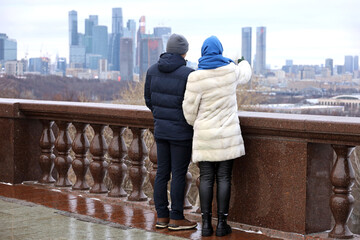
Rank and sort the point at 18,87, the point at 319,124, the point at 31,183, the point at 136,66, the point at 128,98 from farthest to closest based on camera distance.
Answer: the point at 136,66
the point at 18,87
the point at 128,98
the point at 31,183
the point at 319,124

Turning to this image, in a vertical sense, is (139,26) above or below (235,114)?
above

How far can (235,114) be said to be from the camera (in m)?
5.31

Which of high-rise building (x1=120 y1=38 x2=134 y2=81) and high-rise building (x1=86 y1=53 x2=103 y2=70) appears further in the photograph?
high-rise building (x1=86 y1=53 x2=103 y2=70)

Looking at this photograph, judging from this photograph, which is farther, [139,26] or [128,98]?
[139,26]

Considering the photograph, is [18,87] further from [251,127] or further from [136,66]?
[251,127]

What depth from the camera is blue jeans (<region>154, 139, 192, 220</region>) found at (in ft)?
18.4

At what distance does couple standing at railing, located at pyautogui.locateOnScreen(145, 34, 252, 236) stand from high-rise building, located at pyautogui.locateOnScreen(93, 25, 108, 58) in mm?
133763

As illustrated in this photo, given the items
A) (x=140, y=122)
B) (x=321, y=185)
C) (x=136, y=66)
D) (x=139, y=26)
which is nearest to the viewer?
(x=321, y=185)

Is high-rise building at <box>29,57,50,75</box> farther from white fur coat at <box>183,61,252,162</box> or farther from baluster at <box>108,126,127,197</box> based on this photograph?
white fur coat at <box>183,61,252,162</box>

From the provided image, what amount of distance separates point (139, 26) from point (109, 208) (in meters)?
132

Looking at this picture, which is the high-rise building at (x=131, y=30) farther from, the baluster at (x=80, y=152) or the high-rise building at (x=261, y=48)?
the baluster at (x=80, y=152)

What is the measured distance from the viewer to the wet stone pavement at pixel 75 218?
5.41 metres

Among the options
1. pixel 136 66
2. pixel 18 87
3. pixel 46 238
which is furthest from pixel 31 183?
pixel 136 66

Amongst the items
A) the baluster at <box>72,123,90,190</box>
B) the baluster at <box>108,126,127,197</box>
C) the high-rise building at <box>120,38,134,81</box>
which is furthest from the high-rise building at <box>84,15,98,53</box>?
the baluster at <box>108,126,127,197</box>
